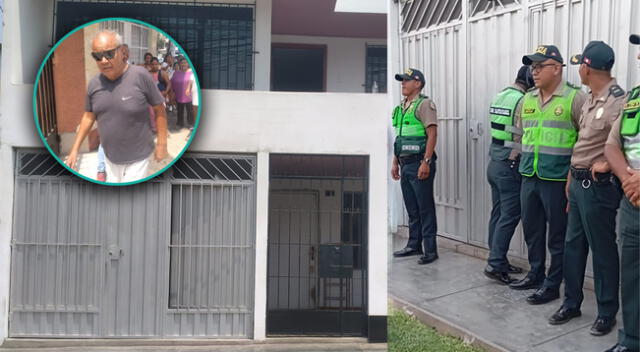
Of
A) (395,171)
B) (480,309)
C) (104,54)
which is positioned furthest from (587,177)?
(104,54)

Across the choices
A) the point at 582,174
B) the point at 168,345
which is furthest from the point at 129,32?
the point at 582,174

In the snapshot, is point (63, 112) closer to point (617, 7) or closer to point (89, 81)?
point (89, 81)

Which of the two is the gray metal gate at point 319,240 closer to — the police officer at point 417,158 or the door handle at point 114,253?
the police officer at point 417,158

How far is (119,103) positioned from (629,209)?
4176 millimetres

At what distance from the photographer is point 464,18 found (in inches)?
257

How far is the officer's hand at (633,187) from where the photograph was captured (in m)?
3.67

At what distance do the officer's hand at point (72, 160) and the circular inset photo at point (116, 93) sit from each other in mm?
10

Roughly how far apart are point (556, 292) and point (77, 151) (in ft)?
14.3

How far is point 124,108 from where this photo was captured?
5359 mm

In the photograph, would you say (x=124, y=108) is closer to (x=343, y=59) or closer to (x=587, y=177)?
(x=343, y=59)

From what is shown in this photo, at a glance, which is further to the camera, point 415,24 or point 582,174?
point 415,24

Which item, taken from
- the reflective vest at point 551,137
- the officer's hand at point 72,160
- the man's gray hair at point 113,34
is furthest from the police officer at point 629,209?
the officer's hand at point 72,160

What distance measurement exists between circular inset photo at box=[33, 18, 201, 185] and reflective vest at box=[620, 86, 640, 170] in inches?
140

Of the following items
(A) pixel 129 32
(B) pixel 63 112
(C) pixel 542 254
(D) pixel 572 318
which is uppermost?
(A) pixel 129 32
